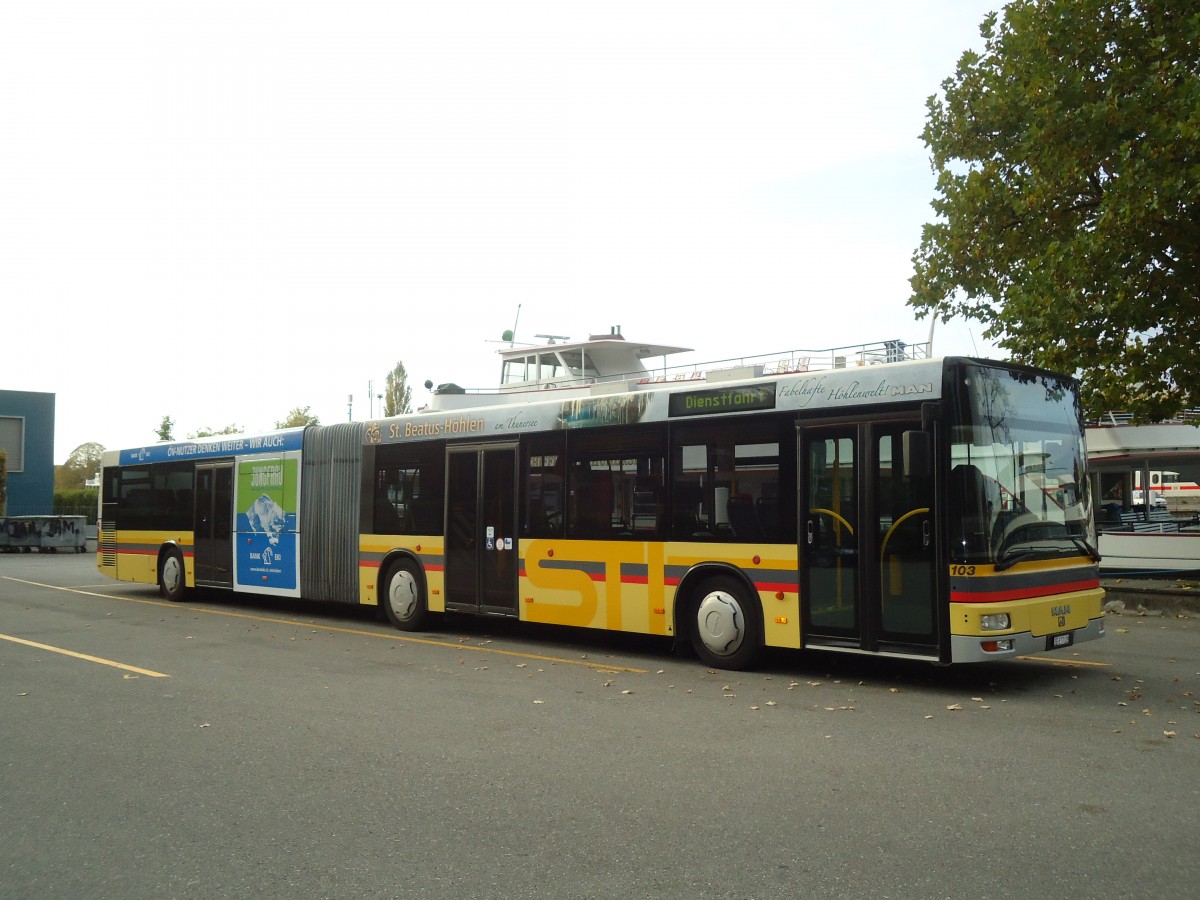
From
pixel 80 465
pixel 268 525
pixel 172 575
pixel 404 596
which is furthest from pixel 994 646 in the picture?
pixel 80 465

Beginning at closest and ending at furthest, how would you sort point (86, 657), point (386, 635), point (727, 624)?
point (727, 624), point (86, 657), point (386, 635)

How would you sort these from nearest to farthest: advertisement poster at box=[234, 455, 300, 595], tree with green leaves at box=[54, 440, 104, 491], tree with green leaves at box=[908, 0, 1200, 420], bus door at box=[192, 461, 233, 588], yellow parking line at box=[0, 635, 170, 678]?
yellow parking line at box=[0, 635, 170, 678], tree with green leaves at box=[908, 0, 1200, 420], advertisement poster at box=[234, 455, 300, 595], bus door at box=[192, 461, 233, 588], tree with green leaves at box=[54, 440, 104, 491]

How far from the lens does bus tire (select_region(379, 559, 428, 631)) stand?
47.4 feet

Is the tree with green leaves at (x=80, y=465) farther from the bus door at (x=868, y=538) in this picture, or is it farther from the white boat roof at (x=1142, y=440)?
the bus door at (x=868, y=538)

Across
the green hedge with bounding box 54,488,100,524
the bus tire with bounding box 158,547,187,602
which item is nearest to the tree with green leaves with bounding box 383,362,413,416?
the green hedge with bounding box 54,488,100,524

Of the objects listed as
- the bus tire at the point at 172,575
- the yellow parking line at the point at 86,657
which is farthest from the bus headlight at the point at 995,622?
the bus tire at the point at 172,575

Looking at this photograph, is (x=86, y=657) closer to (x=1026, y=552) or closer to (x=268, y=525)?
(x=268, y=525)

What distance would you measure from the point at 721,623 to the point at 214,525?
1125 centimetres

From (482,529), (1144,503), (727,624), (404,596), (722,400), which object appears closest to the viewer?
(727,624)

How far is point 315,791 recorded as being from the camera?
6.33 meters

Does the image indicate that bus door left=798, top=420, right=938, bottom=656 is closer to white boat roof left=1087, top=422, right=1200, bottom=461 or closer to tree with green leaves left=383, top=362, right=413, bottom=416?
white boat roof left=1087, top=422, right=1200, bottom=461

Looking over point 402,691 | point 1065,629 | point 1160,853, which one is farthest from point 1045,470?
point 402,691

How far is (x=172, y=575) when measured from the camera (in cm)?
1983

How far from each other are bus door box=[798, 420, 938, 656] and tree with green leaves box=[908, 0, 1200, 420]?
329 inches
